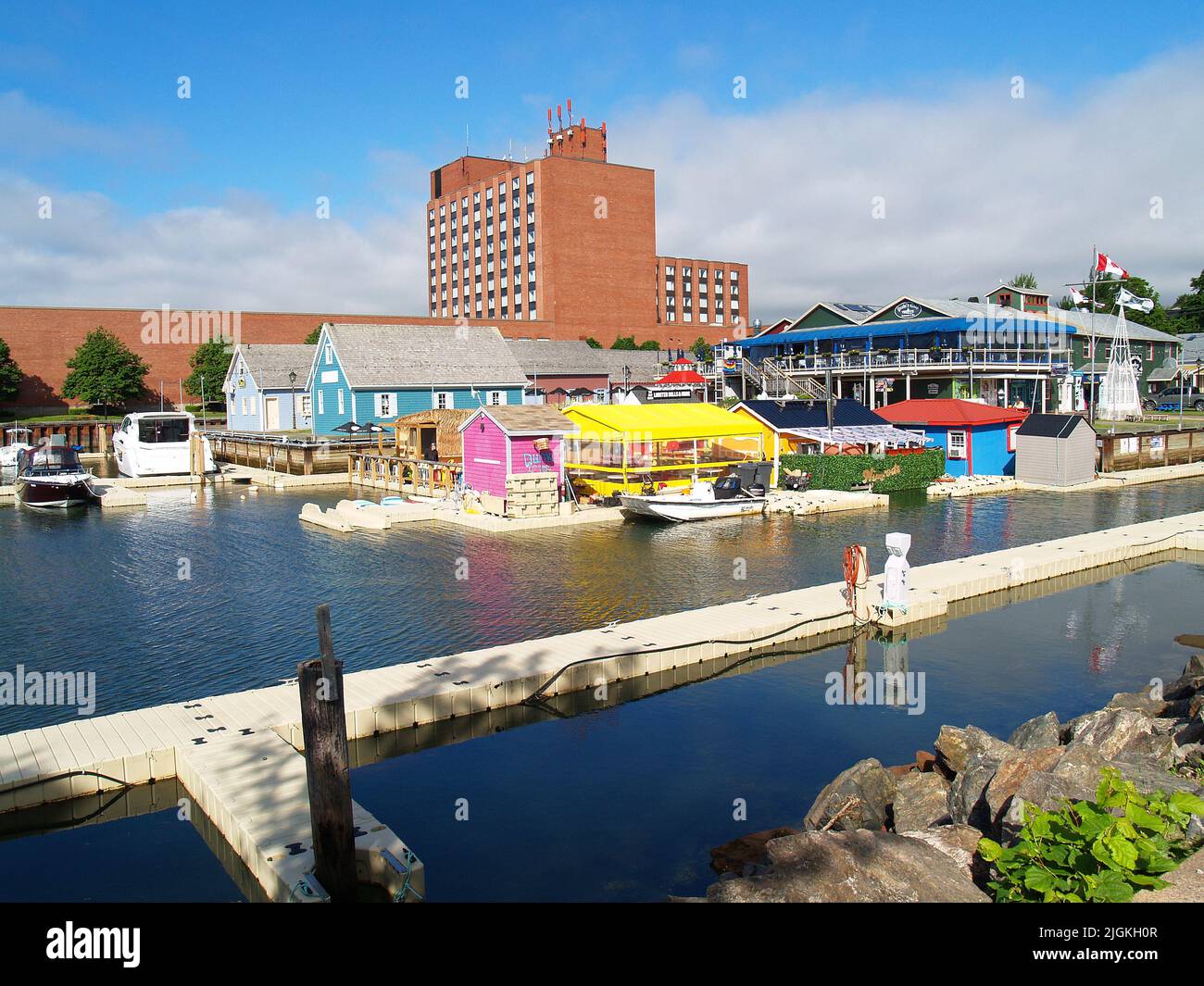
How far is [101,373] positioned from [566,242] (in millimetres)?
56222

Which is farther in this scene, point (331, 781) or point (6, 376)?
point (6, 376)

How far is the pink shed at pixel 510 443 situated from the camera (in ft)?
105

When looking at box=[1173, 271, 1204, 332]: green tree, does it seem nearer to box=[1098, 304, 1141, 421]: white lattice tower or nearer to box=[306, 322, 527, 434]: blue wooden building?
box=[1098, 304, 1141, 421]: white lattice tower

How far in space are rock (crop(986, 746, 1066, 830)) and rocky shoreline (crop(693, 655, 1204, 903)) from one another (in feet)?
0.04

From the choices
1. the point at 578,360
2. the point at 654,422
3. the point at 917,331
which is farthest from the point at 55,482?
the point at 578,360

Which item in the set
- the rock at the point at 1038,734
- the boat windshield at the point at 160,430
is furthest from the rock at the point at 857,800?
the boat windshield at the point at 160,430

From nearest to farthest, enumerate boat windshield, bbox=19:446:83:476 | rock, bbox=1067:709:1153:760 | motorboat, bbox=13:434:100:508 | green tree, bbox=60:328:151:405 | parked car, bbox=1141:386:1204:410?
rock, bbox=1067:709:1153:760 < motorboat, bbox=13:434:100:508 < boat windshield, bbox=19:446:83:476 < green tree, bbox=60:328:151:405 < parked car, bbox=1141:386:1204:410

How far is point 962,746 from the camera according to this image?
1096 cm

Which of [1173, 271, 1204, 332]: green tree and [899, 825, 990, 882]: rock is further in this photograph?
[1173, 271, 1204, 332]: green tree

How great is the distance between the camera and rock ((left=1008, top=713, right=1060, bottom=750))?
1108 cm

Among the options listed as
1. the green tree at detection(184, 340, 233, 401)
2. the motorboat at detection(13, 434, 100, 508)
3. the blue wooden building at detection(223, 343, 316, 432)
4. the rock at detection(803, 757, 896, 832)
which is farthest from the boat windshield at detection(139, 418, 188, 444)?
the rock at detection(803, 757, 896, 832)

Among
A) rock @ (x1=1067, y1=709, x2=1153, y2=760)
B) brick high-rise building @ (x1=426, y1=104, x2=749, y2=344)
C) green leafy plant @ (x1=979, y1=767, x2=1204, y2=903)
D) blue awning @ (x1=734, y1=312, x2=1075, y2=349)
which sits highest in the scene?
brick high-rise building @ (x1=426, y1=104, x2=749, y2=344)

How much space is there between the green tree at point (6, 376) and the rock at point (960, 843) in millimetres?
80160

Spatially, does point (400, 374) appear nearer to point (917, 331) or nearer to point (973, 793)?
point (917, 331)
